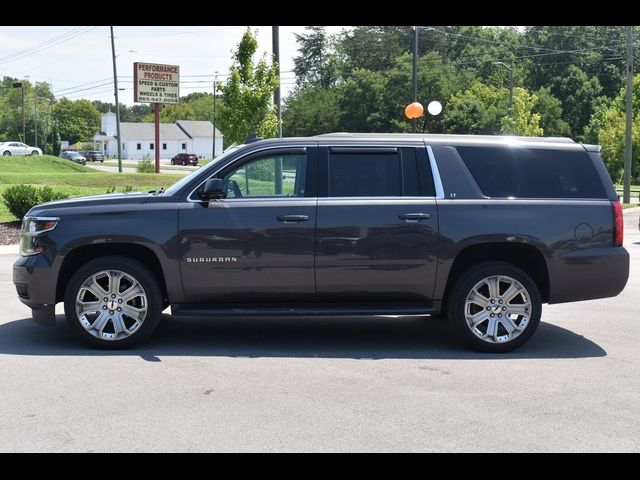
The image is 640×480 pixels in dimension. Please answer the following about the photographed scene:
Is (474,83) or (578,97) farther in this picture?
(578,97)

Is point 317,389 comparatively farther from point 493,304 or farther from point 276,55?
point 276,55

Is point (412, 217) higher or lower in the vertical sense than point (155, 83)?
lower

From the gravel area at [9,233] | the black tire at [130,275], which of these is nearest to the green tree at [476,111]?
the gravel area at [9,233]

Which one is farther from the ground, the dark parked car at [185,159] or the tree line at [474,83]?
the tree line at [474,83]

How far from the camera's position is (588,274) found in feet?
25.0

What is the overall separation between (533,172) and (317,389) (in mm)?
3016

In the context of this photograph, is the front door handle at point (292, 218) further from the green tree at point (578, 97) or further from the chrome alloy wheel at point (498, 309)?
the green tree at point (578, 97)

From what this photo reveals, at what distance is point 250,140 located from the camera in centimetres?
790

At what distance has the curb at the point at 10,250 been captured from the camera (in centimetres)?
1616

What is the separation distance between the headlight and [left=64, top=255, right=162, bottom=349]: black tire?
0.45 metres

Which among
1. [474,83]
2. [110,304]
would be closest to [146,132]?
[474,83]

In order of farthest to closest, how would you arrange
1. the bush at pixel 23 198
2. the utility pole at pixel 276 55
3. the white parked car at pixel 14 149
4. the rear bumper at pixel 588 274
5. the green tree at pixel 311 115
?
the green tree at pixel 311 115 → the white parked car at pixel 14 149 → the utility pole at pixel 276 55 → the bush at pixel 23 198 → the rear bumper at pixel 588 274

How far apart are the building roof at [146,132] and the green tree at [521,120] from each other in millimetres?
71742
